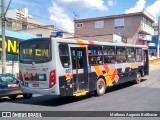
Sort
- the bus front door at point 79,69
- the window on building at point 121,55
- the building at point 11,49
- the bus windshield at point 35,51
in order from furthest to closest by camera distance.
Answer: the building at point 11,49, the window on building at point 121,55, the bus front door at point 79,69, the bus windshield at point 35,51

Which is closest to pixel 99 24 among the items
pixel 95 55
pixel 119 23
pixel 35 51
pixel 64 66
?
pixel 119 23

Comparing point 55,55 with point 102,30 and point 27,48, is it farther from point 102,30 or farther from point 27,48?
point 102,30

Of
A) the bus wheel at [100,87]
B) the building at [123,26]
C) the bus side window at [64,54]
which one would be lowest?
the bus wheel at [100,87]

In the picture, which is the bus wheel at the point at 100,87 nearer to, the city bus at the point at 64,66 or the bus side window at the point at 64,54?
the city bus at the point at 64,66

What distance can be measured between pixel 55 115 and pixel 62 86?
7.15 feet

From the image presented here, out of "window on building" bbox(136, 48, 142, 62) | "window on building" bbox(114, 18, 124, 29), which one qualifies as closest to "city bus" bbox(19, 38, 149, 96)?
"window on building" bbox(136, 48, 142, 62)

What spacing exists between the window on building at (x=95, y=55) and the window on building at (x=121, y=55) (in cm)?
205

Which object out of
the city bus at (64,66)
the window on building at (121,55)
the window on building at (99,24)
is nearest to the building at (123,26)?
the window on building at (99,24)

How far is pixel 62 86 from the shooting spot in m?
11.2

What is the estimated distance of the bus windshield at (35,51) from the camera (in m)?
11.2

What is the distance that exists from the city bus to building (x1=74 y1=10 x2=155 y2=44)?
3760 centimetres

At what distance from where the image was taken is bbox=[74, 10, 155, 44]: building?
5254cm

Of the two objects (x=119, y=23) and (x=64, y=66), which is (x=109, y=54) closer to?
(x=64, y=66)

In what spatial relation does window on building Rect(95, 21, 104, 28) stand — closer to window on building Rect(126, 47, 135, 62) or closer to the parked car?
window on building Rect(126, 47, 135, 62)
